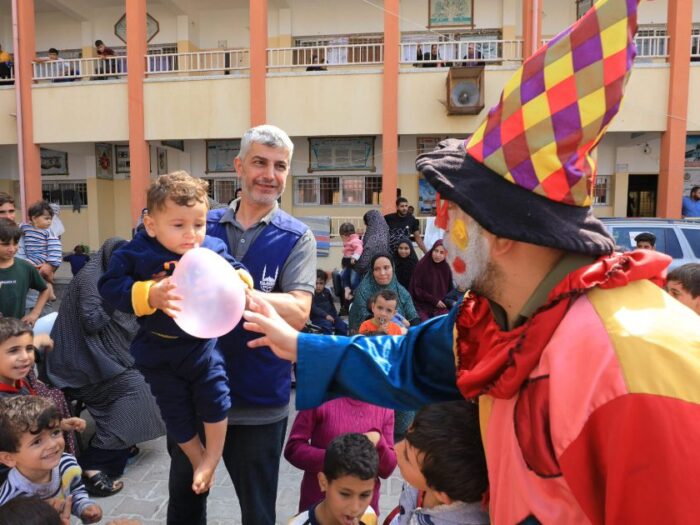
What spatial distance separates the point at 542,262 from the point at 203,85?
13.0 m

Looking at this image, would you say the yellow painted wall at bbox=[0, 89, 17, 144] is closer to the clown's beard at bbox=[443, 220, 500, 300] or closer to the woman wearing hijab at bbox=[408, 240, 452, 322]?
the woman wearing hijab at bbox=[408, 240, 452, 322]

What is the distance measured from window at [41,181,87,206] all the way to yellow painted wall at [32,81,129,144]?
8.90 ft

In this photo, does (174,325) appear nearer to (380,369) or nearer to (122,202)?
(380,369)

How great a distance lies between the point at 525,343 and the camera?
1112mm

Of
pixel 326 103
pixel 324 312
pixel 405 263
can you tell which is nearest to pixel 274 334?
pixel 324 312

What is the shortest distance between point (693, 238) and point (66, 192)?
1610 centimetres

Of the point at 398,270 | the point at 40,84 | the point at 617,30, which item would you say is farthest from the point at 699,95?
the point at 40,84

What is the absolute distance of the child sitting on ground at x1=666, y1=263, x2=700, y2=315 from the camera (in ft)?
10.5

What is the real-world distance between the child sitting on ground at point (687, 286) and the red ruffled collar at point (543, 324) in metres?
2.45

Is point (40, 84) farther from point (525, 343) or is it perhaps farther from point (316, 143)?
point (525, 343)

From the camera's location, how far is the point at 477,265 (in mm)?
1238

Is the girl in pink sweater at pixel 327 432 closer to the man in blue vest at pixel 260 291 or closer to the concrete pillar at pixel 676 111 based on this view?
the man in blue vest at pixel 260 291

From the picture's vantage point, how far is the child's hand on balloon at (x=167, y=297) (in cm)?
170

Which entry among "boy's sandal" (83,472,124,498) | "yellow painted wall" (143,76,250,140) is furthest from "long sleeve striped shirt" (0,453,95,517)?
"yellow painted wall" (143,76,250,140)
